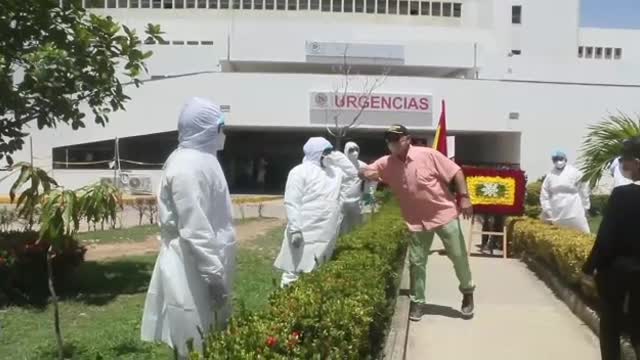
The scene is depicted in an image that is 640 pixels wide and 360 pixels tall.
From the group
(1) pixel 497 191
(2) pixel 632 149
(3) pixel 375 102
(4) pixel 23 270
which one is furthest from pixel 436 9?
(2) pixel 632 149

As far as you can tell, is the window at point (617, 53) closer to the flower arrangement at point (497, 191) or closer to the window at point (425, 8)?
the window at point (425, 8)

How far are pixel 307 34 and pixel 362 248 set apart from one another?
3791 centimetres

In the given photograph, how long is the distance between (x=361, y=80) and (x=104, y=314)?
94.3 ft

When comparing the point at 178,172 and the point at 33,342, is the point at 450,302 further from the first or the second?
the point at 178,172

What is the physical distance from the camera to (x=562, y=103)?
1384 inches

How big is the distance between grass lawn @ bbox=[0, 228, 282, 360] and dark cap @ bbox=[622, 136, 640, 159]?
246cm

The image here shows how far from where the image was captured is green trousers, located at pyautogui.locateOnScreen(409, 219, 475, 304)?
654 centimetres

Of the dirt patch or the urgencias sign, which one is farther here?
the urgencias sign

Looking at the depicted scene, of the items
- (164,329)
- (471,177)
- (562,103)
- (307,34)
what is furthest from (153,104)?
(164,329)

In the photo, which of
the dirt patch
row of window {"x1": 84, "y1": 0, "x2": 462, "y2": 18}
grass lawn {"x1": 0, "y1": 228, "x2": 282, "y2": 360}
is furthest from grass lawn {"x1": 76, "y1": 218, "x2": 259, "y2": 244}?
row of window {"x1": 84, "y1": 0, "x2": 462, "y2": 18}

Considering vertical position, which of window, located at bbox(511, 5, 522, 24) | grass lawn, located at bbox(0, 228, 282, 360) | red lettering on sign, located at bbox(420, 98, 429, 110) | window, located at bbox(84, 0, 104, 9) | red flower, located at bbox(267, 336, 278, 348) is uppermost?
window, located at bbox(511, 5, 522, 24)

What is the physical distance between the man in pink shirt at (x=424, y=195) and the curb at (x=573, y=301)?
1.13m

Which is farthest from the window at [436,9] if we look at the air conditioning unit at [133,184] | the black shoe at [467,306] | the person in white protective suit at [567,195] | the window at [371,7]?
the black shoe at [467,306]

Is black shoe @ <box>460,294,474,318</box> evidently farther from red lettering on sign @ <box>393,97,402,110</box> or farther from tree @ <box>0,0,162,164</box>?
red lettering on sign @ <box>393,97,402,110</box>
